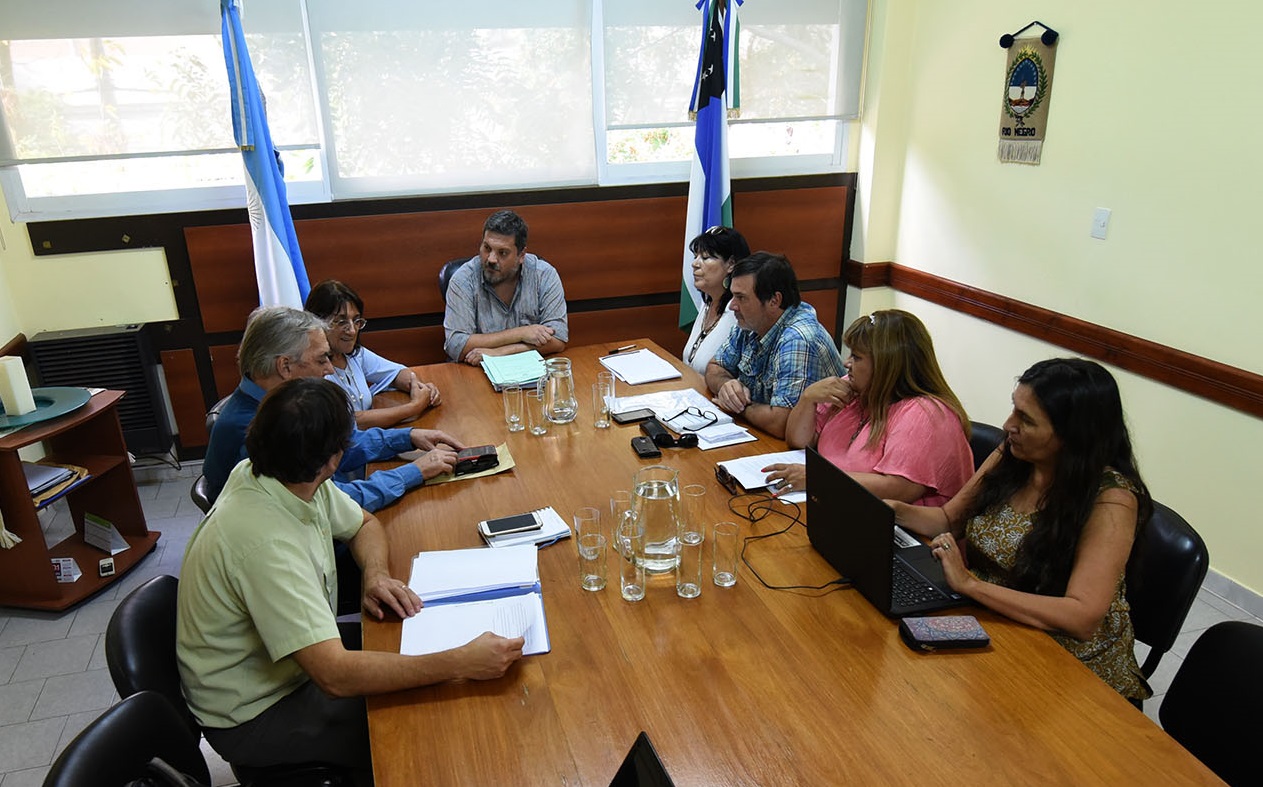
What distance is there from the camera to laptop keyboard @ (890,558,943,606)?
5.22ft

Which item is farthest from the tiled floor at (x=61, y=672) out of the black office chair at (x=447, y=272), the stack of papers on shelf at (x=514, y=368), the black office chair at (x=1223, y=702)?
the black office chair at (x=447, y=272)

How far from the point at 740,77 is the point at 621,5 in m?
0.71

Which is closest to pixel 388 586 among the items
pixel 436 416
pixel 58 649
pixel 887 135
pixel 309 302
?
pixel 436 416

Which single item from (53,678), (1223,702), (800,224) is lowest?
(53,678)

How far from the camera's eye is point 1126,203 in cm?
311

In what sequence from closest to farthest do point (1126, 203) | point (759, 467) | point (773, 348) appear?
point (759, 467), point (773, 348), point (1126, 203)

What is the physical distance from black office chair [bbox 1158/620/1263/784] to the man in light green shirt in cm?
128

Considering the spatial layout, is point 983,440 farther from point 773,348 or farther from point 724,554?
point 724,554

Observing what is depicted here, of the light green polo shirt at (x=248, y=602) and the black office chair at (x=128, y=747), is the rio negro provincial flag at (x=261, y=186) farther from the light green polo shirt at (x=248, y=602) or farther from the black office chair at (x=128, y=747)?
the black office chair at (x=128, y=747)

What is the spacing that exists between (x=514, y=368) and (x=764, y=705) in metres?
2.00

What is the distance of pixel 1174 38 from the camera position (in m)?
2.85

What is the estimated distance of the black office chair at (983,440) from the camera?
2207 mm

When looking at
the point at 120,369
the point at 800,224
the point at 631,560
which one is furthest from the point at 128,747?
the point at 800,224

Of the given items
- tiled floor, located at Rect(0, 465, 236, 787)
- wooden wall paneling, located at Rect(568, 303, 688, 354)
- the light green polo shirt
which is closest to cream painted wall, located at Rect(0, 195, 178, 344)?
tiled floor, located at Rect(0, 465, 236, 787)
